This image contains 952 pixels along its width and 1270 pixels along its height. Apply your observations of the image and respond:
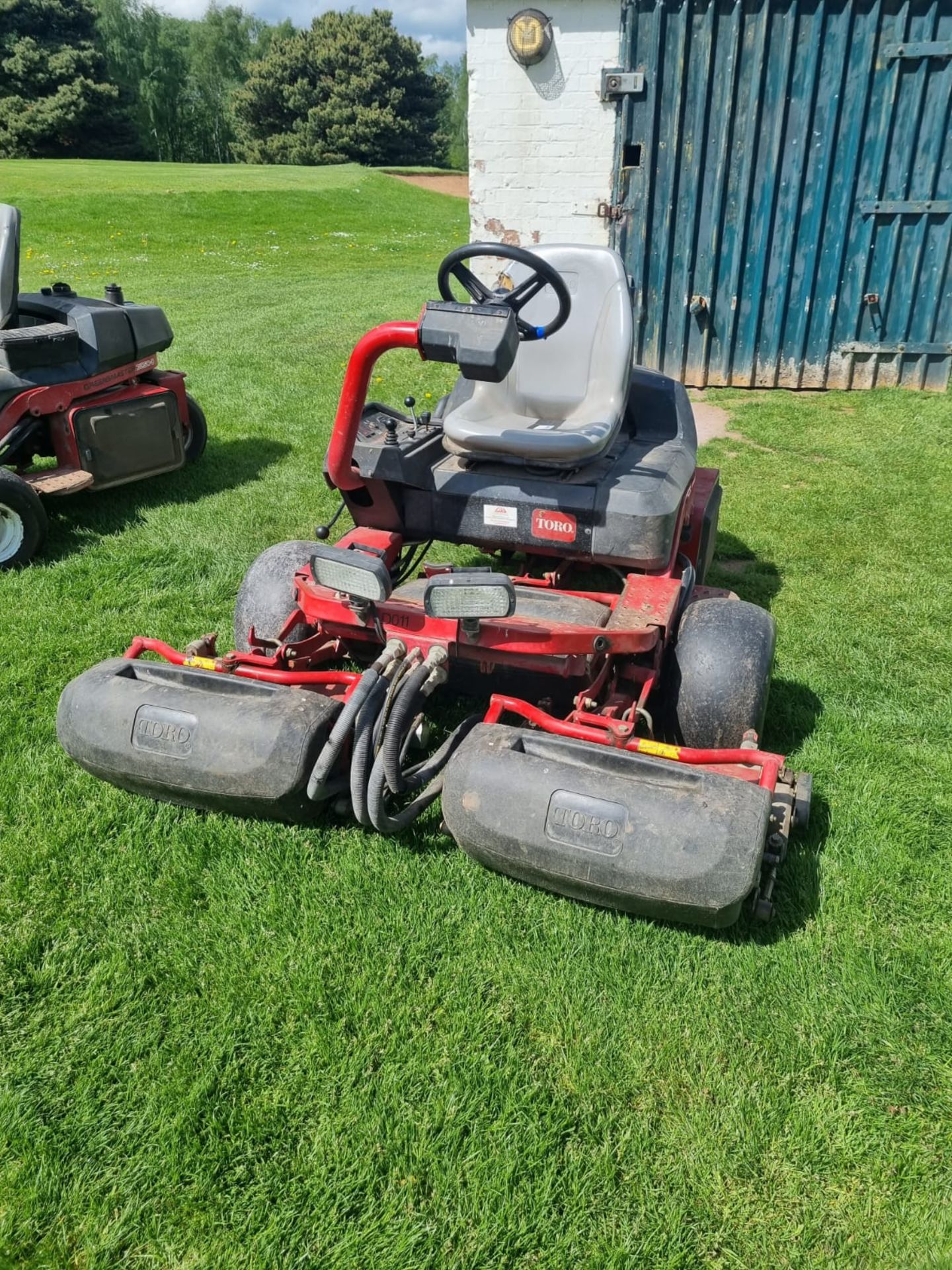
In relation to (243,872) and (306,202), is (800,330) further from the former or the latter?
(306,202)

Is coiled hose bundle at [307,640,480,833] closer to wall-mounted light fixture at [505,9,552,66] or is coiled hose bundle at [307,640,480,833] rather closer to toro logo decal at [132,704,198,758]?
toro logo decal at [132,704,198,758]

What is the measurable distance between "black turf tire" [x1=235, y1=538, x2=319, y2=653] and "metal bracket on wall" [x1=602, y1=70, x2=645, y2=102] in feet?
17.3

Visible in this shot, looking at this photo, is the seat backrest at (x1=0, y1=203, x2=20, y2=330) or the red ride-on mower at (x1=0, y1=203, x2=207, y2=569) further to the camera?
the seat backrest at (x1=0, y1=203, x2=20, y2=330)

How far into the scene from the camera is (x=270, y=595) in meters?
3.24

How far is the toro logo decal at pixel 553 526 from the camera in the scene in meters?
3.12

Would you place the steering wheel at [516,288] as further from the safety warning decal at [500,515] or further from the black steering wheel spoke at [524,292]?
the safety warning decal at [500,515]

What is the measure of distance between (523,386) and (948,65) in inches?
197

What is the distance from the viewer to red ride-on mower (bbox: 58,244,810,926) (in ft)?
7.40

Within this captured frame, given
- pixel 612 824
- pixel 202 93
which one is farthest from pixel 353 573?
pixel 202 93

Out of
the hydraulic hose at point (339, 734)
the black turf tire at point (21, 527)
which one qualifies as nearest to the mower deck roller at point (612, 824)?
the hydraulic hose at point (339, 734)

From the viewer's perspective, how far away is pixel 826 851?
267 cm

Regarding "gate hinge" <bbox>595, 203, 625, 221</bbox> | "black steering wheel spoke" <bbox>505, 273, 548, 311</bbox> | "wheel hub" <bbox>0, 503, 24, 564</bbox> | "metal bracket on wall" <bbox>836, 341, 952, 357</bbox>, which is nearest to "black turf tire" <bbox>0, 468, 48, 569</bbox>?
"wheel hub" <bbox>0, 503, 24, 564</bbox>

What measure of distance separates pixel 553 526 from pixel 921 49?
221 inches

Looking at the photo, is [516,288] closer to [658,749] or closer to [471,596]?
[471,596]
